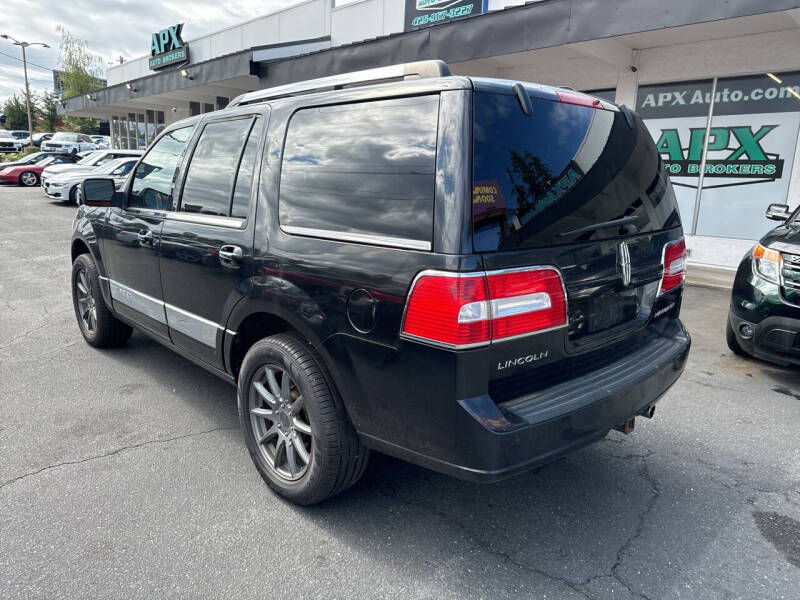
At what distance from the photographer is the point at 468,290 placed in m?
1.93

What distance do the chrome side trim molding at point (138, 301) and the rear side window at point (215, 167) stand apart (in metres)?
0.72

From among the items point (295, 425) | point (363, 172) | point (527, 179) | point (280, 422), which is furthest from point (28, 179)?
point (527, 179)

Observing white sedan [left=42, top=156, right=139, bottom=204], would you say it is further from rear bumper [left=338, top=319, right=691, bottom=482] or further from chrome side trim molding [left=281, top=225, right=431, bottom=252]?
rear bumper [left=338, top=319, right=691, bottom=482]

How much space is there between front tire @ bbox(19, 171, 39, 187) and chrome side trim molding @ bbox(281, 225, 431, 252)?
26009mm

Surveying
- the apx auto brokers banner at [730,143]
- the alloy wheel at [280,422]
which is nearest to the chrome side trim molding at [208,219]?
the alloy wheel at [280,422]

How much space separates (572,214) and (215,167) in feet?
6.69

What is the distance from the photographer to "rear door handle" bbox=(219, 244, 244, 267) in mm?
2834

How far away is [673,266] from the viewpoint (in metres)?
2.89

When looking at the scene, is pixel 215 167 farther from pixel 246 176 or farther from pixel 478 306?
pixel 478 306

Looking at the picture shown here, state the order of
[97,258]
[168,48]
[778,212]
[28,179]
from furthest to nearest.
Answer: [168,48]
[28,179]
[778,212]
[97,258]

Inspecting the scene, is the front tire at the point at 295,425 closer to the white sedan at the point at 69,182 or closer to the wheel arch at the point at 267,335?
the wheel arch at the point at 267,335

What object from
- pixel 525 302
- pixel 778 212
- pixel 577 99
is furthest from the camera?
pixel 778 212

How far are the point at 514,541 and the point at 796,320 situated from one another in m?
2.94

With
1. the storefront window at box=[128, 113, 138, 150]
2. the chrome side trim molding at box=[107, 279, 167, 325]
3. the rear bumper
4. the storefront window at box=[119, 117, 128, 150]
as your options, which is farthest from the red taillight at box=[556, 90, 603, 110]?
the storefront window at box=[119, 117, 128, 150]
